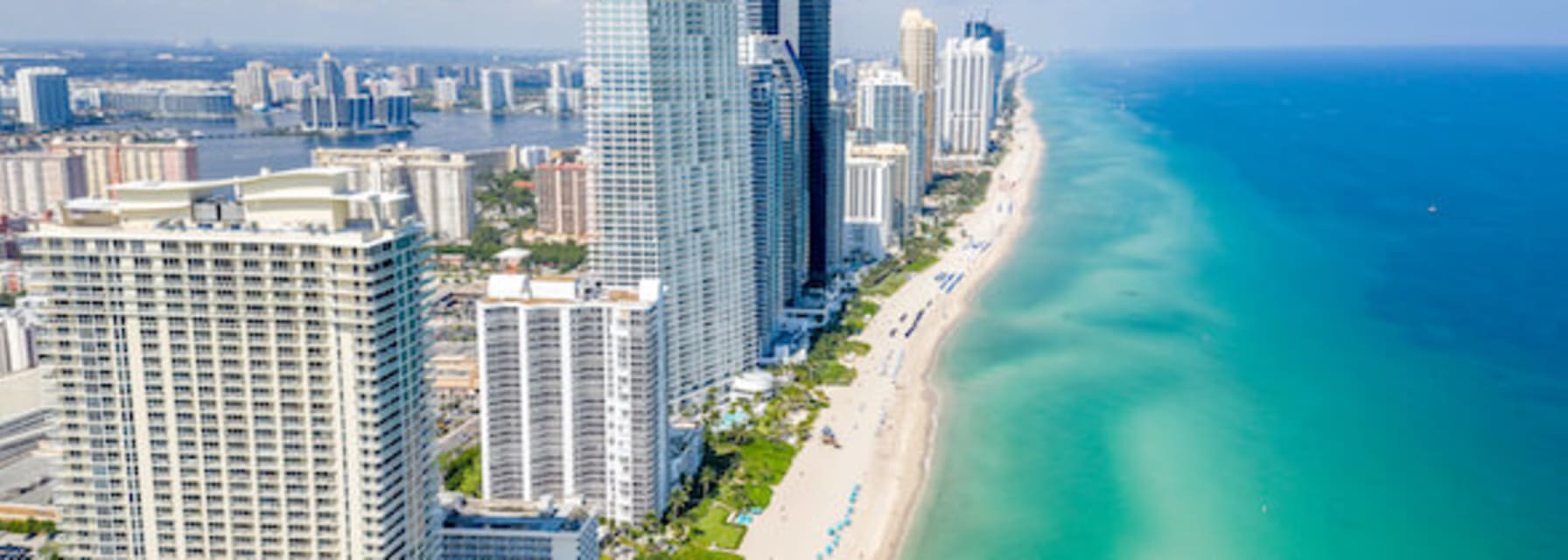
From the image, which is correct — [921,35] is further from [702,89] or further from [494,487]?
[494,487]

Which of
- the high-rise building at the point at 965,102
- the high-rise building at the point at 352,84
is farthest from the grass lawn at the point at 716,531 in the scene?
the high-rise building at the point at 352,84

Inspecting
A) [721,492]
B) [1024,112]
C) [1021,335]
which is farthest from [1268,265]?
[1024,112]

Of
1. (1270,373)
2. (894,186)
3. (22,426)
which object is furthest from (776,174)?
(22,426)

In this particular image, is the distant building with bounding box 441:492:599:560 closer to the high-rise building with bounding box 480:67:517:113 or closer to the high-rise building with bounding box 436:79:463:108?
the high-rise building with bounding box 480:67:517:113

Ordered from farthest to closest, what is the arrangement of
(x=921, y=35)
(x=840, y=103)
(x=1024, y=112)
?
1. (x=1024, y=112)
2. (x=921, y=35)
3. (x=840, y=103)

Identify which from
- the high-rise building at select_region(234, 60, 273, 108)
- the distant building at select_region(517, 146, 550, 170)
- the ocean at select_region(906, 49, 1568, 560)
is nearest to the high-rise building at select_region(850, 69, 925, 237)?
the ocean at select_region(906, 49, 1568, 560)

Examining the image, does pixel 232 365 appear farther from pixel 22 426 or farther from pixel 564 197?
pixel 564 197
